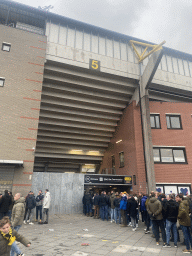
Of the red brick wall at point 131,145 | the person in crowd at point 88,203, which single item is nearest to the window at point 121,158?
the red brick wall at point 131,145

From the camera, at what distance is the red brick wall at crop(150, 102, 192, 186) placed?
55.7 feet

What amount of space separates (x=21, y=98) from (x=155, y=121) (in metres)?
13.0

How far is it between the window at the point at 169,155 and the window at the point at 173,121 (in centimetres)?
234

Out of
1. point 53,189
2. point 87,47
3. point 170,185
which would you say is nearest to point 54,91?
point 87,47

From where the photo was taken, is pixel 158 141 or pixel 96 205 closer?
pixel 96 205

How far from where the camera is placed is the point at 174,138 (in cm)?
1823

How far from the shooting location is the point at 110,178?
1692 centimetres

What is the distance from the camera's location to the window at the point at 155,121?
18625 millimetres

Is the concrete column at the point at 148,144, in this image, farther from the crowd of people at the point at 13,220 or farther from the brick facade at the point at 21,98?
the brick facade at the point at 21,98

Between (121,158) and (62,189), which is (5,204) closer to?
(62,189)

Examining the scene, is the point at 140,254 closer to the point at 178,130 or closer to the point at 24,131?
the point at 24,131

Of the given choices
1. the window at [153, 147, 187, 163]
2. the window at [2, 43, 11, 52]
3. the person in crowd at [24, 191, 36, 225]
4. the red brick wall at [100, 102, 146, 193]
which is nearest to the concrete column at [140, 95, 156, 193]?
the red brick wall at [100, 102, 146, 193]

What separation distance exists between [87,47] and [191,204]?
16.7 metres

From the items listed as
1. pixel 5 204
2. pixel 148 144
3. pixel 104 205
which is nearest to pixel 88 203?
pixel 104 205
